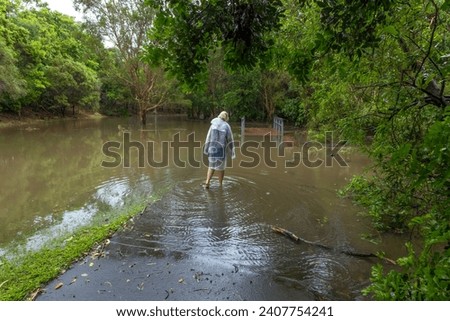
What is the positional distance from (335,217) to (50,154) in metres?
11.5

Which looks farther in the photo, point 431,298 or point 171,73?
point 171,73

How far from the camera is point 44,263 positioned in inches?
150

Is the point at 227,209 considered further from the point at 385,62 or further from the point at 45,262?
the point at 385,62

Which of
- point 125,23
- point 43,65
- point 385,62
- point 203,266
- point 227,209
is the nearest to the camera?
point 385,62

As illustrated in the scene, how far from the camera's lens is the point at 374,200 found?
12.4 ft

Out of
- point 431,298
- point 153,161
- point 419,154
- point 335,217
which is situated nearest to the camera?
point 431,298

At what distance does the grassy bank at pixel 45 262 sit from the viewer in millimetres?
3295

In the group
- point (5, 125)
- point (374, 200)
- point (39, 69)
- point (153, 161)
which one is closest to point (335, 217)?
point (374, 200)

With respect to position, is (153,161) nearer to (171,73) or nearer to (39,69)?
(171,73)

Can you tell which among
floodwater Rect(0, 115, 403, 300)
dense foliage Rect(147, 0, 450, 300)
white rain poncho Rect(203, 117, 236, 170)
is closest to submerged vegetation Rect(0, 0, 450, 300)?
dense foliage Rect(147, 0, 450, 300)

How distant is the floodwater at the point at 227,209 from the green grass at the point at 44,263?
0.37 metres

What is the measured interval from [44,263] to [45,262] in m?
0.02

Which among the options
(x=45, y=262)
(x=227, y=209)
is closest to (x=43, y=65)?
(x=227, y=209)

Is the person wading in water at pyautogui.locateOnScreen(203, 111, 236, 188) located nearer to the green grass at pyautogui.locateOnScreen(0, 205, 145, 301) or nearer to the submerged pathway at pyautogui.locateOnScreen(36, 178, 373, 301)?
the submerged pathway at pyautogui.locateOnScreen(36, 178, 373, 301)
